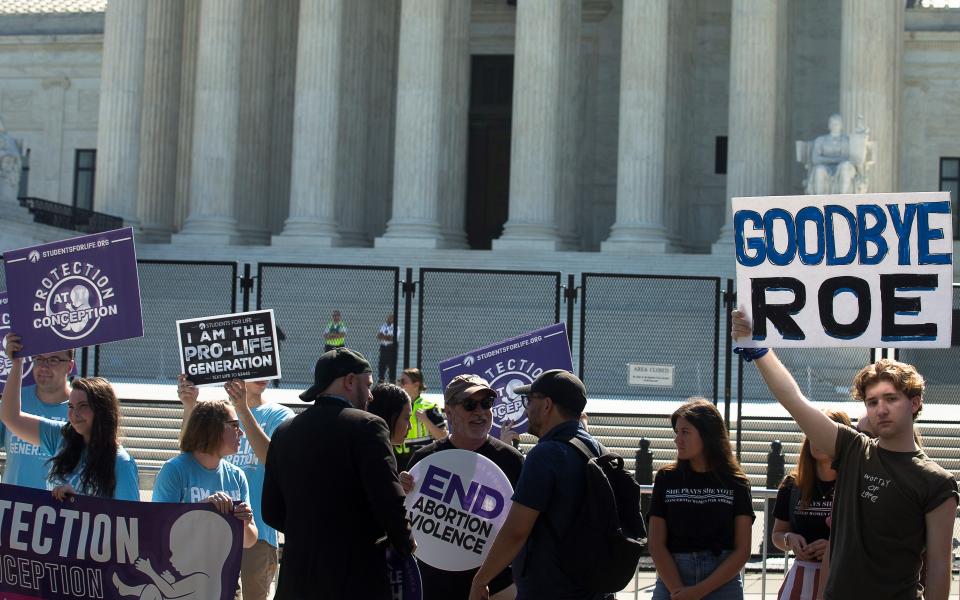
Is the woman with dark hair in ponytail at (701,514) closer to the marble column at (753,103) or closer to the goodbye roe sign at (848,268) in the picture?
the goodbye roe sign at (848,268)

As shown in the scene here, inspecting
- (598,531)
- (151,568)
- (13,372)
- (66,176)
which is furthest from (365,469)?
(66,176)

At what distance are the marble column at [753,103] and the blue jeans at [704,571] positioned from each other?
27.7 meters

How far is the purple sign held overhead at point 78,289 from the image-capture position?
10523 mm

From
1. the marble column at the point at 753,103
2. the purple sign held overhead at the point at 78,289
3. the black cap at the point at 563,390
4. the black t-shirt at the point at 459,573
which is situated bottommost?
the black t-shirt at the point at 459,573

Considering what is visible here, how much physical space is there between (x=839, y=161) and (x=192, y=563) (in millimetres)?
27484

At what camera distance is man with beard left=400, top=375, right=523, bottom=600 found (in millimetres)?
8086

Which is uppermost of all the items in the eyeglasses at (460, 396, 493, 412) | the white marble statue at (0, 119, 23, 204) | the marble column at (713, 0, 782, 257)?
the marble column at (713, 0, 782, 257)

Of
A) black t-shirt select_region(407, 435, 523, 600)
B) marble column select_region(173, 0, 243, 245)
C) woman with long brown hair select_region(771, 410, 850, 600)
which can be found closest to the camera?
woman with long brown hair select_region(771, 410, 850, 600)

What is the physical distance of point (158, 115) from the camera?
4178cm

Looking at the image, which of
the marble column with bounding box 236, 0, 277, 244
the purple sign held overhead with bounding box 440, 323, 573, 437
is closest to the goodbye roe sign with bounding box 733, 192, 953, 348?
the purple sign held overhead with bounding box 440, 323, 573, 437

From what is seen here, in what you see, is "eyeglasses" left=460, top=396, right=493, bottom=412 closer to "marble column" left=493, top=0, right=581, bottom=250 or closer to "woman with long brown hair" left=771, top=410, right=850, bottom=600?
"woman with long brown hair" left=771, top=410, right=850, bottom=600

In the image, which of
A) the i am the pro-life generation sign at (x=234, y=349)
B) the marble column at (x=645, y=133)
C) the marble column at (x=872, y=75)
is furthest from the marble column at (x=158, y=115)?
the i am the pro-life generation sign at (x=234, y=349)

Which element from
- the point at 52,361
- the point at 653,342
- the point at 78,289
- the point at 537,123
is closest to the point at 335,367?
the point at 52,361

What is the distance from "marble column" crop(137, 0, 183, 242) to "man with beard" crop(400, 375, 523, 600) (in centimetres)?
3442
